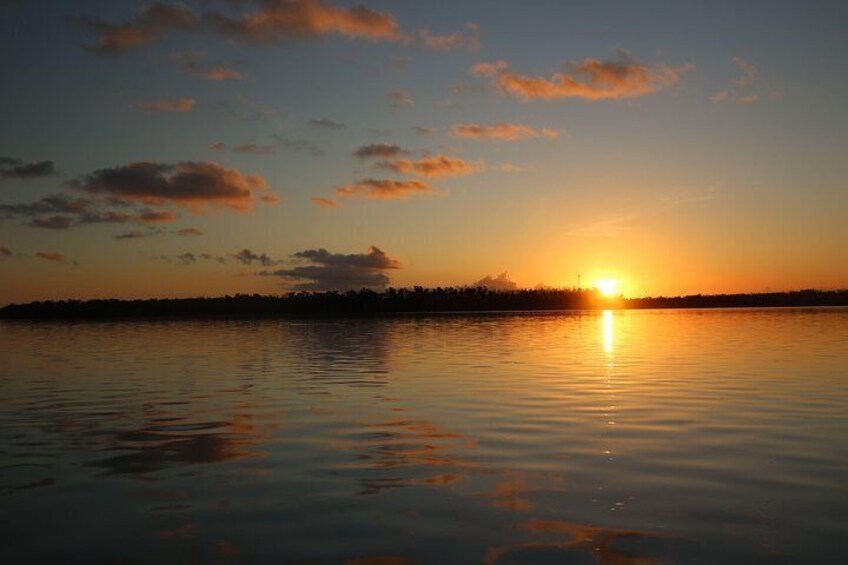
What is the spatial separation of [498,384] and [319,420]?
10.5 meters

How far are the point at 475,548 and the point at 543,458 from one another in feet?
19.9

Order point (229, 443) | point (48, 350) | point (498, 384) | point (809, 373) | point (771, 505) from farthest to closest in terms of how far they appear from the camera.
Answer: point (48, 350) → point (809, 373) → point (498, 384) → point (229, 443) → point (771, 505)

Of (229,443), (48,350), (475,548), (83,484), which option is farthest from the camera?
(48,350)

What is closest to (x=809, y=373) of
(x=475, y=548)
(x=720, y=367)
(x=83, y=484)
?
(x=720, y=367)

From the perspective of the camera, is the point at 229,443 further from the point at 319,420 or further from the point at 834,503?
the point at 834,503

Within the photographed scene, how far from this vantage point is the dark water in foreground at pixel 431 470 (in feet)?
33.2

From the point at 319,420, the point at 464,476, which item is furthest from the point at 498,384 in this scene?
Answer: the point at 464,476

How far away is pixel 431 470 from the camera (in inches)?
575

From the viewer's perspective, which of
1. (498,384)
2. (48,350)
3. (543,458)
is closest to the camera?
(543,458)

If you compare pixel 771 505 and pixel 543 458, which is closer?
pixel 771 505

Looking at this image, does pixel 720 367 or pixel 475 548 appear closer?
pixel 475 548

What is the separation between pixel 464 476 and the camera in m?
14.0

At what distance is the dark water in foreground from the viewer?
10109 millimetres

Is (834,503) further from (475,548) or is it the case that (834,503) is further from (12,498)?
Result: (12,498)
